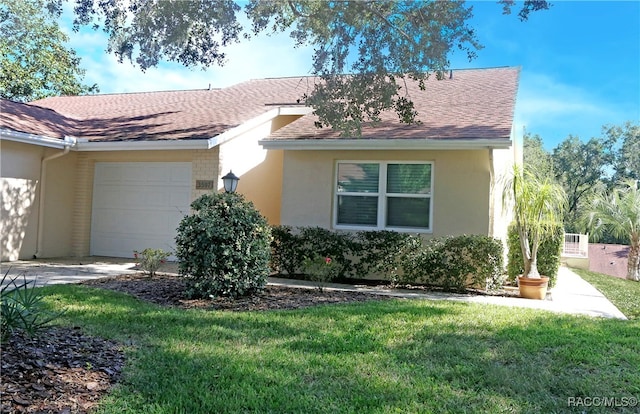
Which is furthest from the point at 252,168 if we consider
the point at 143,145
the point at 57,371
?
the point at 57,371

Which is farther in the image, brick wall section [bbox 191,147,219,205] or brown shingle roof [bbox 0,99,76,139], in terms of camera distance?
brick wall section [bbox 191,147,219,205]

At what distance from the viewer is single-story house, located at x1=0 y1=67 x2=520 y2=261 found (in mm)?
9945

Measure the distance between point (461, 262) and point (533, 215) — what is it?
1672mm

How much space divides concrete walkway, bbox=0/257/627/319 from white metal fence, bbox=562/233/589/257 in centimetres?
954

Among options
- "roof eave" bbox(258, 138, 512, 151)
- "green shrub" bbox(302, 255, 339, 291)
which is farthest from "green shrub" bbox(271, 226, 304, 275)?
"roof eave" bbox(258, 138, 512, 151)

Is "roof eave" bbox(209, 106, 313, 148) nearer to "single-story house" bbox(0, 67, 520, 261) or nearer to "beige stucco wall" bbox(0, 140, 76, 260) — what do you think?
"single-story house" bbox(0, 67, 520, 261)

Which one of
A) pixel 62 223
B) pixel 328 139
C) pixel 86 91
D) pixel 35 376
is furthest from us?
pixel 86 91

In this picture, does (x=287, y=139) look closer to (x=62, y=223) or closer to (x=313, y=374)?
(x=62, y=223)

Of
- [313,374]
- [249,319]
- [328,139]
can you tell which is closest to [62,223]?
[328,139]

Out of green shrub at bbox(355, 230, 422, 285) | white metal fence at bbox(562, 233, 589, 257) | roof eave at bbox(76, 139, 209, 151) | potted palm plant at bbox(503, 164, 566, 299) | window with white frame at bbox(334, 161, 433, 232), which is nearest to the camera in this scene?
potted palm plant at bbox(503, 164, 566, 299)

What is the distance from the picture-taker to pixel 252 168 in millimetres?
12422

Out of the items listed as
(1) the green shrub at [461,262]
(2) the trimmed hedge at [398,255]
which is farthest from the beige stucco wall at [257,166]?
(1) the green shrub at [461,262]

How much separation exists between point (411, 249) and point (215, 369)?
20.1 feet

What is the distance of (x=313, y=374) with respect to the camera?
406 cm
